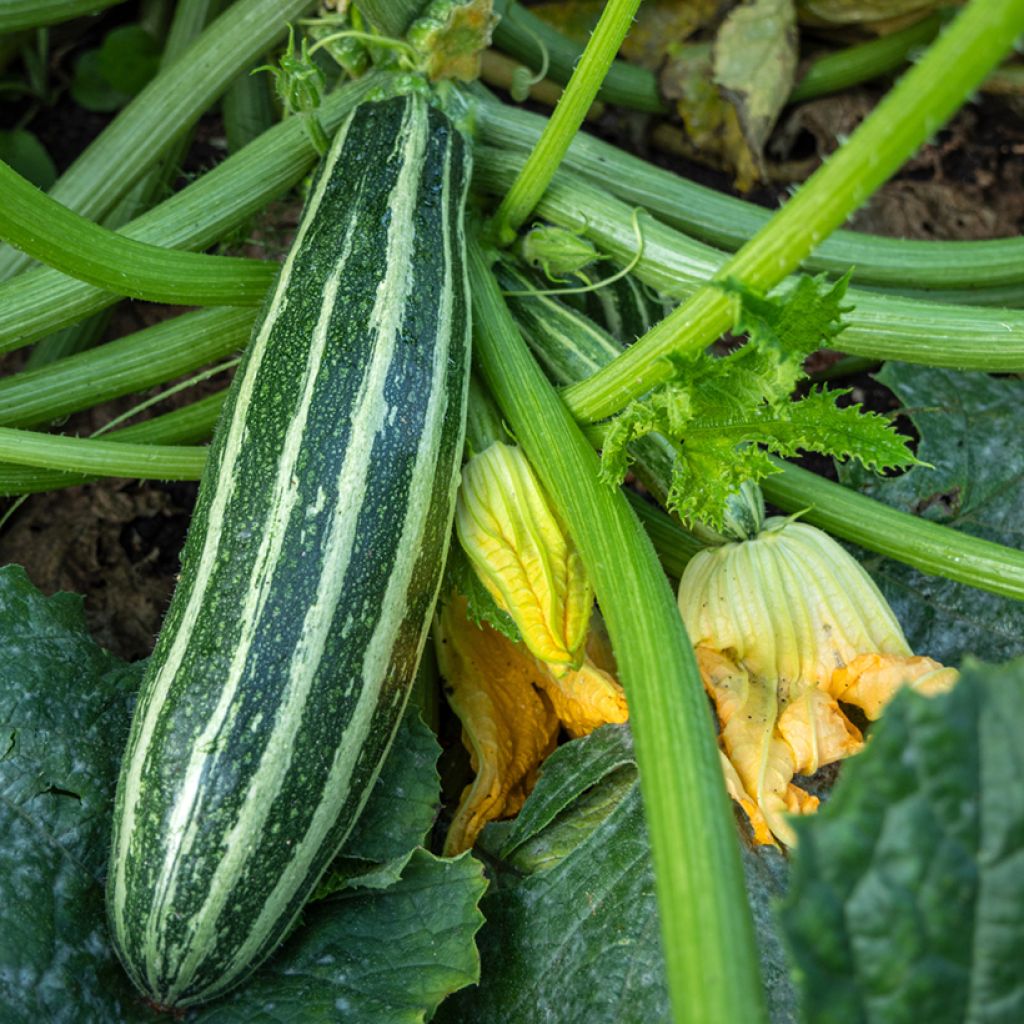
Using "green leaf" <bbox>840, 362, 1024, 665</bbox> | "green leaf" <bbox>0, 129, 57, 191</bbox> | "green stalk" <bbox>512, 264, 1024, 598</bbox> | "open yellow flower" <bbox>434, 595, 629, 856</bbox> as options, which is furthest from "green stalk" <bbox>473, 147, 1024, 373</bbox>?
"green leaf" <bbox>0, 129, 57, 191</bbox>

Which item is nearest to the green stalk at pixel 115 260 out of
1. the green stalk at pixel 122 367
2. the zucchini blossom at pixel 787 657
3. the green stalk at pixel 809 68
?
the green stalk at pixel 122 367

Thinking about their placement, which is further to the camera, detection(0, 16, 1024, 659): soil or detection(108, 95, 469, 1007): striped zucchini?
detection(0, 16, 1024, 659): soil

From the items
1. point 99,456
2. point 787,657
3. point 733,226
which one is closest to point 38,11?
point 99,456

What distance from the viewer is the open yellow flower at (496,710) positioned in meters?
1.88

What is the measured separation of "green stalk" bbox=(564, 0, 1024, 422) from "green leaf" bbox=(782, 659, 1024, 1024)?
1.51ft

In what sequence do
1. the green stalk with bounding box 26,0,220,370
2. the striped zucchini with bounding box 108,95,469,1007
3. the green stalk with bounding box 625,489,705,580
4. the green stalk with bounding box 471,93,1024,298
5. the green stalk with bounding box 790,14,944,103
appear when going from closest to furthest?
the striped zucchini with bounding box 108,95,469,1007
the green stalk with bounding box 625,489,705,580
the green stalk with bounding box 471,93,1024,298
the green stalk with bounding box 26,0,220,370
the green stalk with bounding box 790,14,944,103

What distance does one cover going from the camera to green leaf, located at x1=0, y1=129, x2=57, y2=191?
8.87 feet

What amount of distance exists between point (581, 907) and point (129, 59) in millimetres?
2112

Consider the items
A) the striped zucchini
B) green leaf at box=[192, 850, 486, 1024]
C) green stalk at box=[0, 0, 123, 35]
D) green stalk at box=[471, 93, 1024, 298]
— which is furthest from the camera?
green stalk at box=[0, 0, 123, 35]

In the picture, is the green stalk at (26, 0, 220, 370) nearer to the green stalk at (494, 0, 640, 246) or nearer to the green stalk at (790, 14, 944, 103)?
the green stalk at (494, 0, 640, 246)

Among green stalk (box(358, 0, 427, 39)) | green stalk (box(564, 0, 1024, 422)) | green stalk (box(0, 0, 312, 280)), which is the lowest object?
green stalk (box(564, 0, 1024, 422))

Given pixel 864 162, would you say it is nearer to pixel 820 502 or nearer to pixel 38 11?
pixel 820 502

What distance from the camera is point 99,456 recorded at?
1788mm

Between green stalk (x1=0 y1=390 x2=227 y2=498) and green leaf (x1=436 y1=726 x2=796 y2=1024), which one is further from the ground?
green stalk (x1=0 y1=390 x2=227 y2=498)
